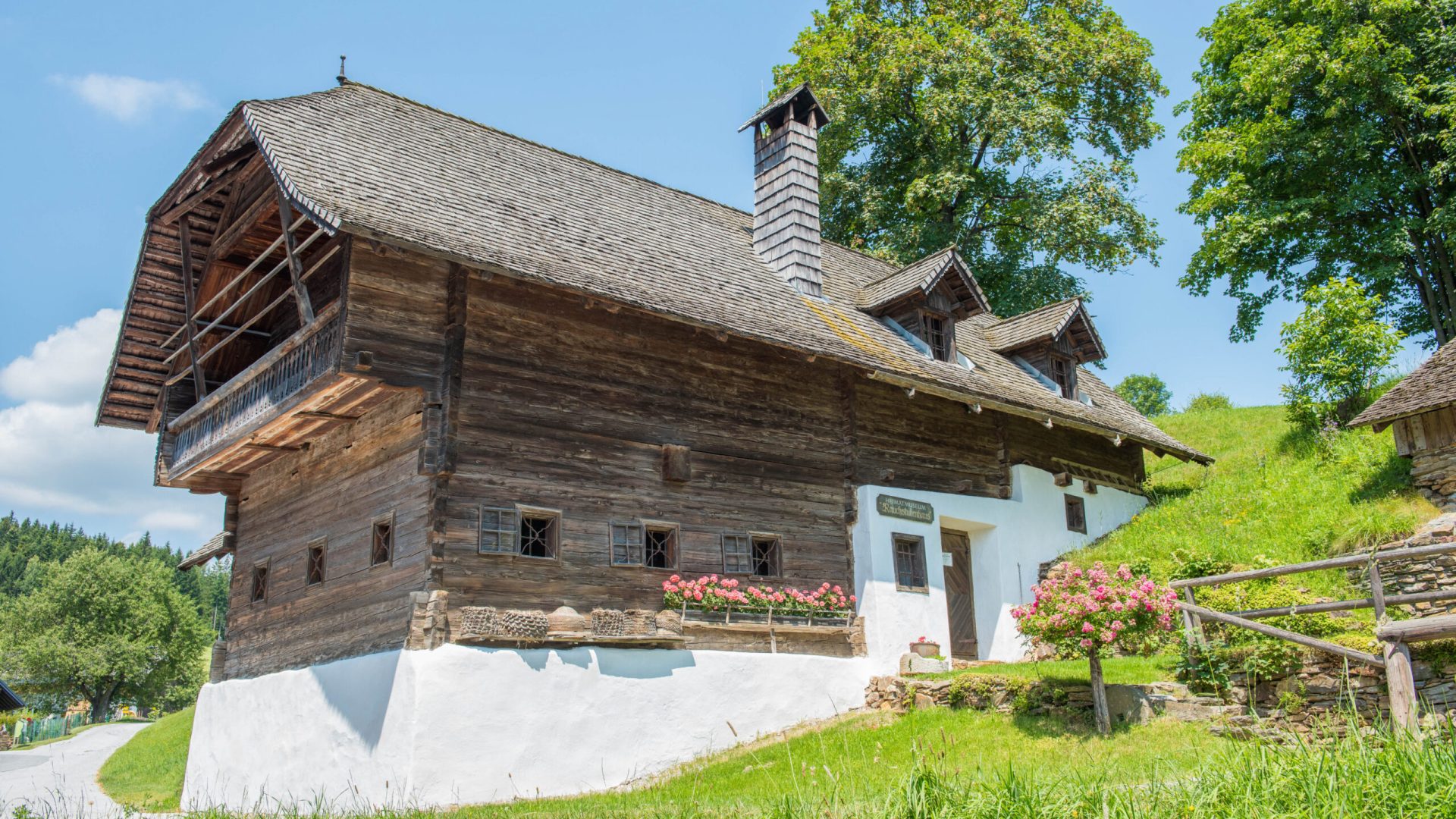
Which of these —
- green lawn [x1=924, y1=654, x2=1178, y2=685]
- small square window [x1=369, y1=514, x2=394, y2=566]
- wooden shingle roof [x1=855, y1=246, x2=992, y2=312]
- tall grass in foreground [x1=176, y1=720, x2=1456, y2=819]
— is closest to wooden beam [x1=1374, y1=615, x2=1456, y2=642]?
green lawn [x1=924, y1=654, x2=1178, y2=685]

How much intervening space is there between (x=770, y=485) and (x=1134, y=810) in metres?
11.8

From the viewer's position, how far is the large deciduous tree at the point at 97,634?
66312 mm

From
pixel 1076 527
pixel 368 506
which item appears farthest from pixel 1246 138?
pixel 368 506

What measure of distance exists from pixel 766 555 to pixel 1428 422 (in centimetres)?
1213

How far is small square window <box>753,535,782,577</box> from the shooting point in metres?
18.4

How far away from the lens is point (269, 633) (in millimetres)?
19109

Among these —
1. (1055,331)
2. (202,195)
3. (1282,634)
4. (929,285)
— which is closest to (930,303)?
(929,285)

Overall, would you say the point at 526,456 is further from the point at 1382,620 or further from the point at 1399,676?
the point at 1399,676

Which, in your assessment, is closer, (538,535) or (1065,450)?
(538,535)

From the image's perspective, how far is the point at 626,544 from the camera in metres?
16.6

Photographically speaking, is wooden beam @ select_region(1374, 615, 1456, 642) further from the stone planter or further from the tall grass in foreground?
the stone planter

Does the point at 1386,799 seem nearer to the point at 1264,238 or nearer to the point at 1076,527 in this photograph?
the point at 1076,527

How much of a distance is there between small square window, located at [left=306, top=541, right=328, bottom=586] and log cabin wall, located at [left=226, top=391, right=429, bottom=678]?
11cm

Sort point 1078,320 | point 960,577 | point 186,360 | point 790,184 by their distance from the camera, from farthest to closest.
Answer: point 1078,320 → point 790,184 → point 960,577 → point 186,360
